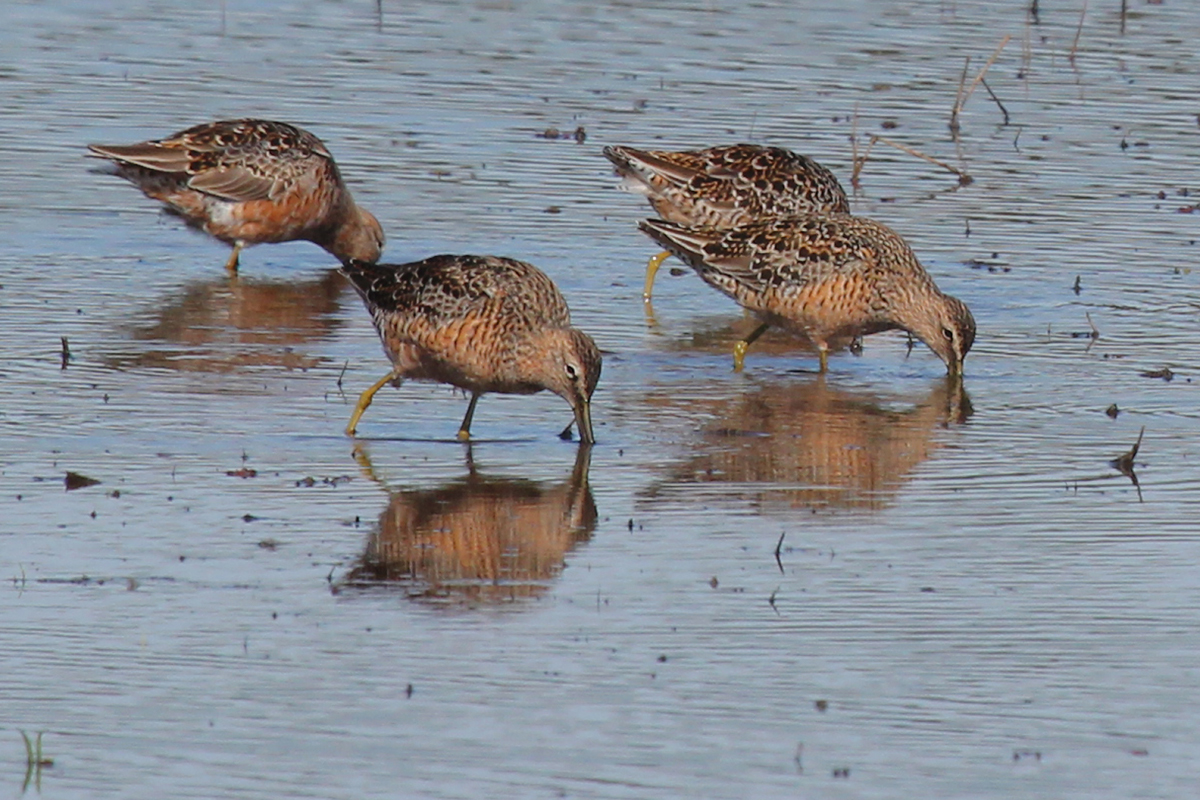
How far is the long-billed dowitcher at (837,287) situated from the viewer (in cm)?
1075

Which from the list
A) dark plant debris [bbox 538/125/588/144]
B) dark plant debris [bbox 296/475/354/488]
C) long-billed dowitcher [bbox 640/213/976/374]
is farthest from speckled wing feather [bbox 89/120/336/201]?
dark plant debris [bbox 296/475/354/488]

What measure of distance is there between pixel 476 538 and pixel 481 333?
1.51m

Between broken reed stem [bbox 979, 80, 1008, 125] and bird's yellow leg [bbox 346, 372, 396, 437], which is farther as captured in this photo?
broken reed stem [bbox 979, 80, 1008, 125]

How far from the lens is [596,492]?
8484mm

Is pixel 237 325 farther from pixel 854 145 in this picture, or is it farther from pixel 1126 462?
pixel 854 145

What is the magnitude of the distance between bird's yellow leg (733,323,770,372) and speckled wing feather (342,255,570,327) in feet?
5.61

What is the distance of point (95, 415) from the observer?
9367 millimetres

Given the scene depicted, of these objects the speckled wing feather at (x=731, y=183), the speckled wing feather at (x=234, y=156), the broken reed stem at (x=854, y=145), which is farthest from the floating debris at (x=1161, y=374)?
the speckled wing feather at (x=234, y=156)

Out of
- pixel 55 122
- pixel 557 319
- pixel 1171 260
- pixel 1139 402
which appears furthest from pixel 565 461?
pixel 55 122

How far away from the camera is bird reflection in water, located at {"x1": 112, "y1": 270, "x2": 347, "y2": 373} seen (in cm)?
1057

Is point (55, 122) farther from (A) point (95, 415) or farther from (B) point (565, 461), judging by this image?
(B) point (565, 461)

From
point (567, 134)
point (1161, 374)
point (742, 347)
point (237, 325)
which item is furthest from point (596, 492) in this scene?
point (567, 134)

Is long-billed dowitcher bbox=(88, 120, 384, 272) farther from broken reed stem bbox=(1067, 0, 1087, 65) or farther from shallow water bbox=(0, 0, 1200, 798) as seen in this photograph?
broken reed stem bbox=(1067, 0, 1087, 65)

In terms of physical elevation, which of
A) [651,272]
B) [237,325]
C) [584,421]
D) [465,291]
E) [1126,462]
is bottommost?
[237,325]
